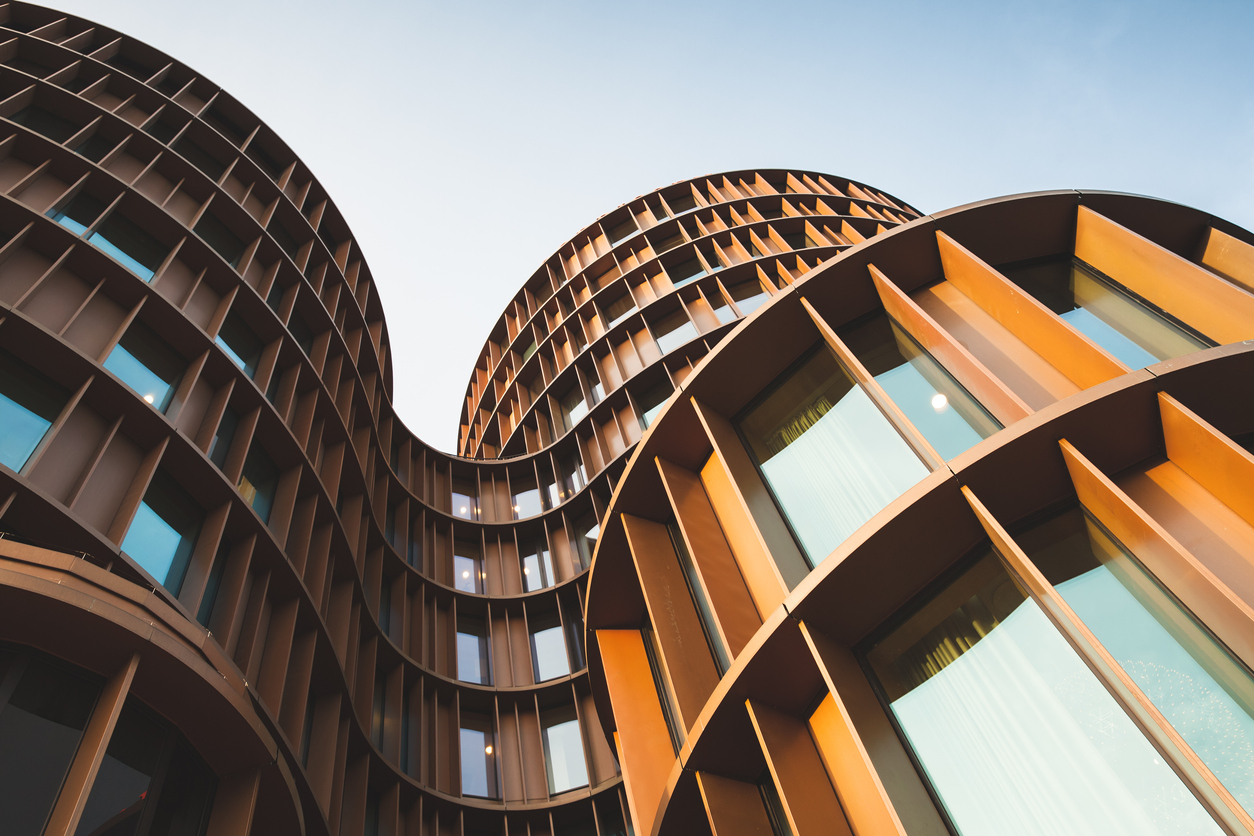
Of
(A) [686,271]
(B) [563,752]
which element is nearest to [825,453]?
(B) [563,752]

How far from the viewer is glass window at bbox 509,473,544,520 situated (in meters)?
25.6

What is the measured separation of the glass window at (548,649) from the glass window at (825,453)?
12.6 metres

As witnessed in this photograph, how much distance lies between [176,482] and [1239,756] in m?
13.6

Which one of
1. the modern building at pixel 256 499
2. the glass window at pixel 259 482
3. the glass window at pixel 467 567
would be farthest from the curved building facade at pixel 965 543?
the glass window at pixel 467 567

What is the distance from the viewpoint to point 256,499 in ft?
46.0

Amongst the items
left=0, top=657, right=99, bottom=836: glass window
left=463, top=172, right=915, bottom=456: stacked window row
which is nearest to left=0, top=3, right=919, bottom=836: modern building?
left=0, top=657, right=99, bottom=836: glass window

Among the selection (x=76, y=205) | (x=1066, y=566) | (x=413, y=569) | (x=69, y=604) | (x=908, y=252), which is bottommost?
(x=1066, y=566)

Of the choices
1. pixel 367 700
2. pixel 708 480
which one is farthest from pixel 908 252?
pixel 367 700

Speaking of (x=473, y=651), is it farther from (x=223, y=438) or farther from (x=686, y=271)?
(x=686, y=271)

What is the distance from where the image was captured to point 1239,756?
482cm

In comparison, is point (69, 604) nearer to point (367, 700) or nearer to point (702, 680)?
point (702, 680)

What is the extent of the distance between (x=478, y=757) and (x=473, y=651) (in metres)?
3.15

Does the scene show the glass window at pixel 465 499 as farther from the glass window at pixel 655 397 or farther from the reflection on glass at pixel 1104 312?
the reflection on glass at pixel 1104 312

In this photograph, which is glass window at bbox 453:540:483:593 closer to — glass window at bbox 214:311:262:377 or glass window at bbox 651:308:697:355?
glass window at bbox 214:311:262:377
